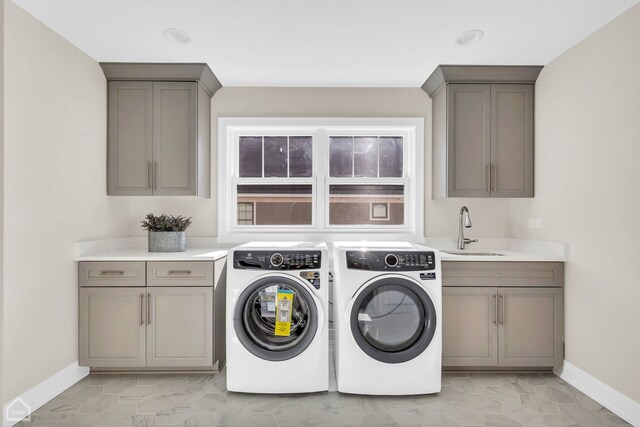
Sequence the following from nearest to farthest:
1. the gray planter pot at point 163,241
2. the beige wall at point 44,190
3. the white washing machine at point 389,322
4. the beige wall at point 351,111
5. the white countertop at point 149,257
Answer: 1. the beige wall at point 44,190
2. the white washing machine at point 389,322
3. the white countertop at point 149,257
4. the gray planter pot at point 163,241
5. the beige wall at point 351,111

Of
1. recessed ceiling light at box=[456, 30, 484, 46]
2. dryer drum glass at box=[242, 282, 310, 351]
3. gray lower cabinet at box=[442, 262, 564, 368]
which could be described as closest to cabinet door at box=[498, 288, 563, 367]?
gray lower cabinet at box=[442, 262, 564, 368]

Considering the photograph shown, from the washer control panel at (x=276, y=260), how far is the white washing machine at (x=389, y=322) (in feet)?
0.69

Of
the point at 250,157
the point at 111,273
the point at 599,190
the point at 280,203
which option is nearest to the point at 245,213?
the point at 280,203

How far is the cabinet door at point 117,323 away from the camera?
103 inches

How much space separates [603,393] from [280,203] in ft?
9.10

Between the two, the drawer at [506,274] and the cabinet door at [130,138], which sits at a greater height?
the cabinet door at [130,138]

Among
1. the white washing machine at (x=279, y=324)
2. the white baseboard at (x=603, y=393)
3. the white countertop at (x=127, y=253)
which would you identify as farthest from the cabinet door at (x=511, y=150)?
the white countertop at (x=127, y=253)

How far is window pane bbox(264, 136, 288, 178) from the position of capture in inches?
138

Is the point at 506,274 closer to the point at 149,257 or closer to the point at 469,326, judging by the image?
the point at 469,326

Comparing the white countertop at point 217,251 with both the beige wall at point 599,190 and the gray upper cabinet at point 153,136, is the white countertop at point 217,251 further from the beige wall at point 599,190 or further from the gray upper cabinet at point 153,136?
the gray upper cabinet at point 153,136

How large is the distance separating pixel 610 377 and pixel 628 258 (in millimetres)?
766

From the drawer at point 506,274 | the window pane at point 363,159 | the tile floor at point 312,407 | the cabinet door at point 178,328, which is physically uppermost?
the window pane at point 363,159

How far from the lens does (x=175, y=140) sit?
3021mm

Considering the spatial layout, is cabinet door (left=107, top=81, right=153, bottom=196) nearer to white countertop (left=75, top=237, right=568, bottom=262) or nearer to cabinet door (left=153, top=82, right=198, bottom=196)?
cabinet door (left=153, top=82, right=198, bottom=196)
